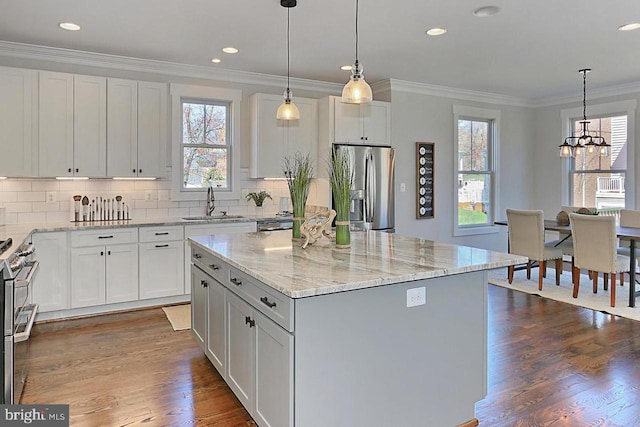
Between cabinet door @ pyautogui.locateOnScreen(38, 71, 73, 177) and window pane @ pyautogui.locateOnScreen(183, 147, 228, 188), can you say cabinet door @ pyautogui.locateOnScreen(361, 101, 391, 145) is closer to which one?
window pane @ pyautogui.locateOnScreen(183, 147, 228, 188)

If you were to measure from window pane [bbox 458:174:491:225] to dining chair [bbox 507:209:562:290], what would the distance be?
1165mm

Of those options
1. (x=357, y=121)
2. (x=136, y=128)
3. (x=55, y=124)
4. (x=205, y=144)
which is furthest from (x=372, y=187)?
(x=55, y=124)

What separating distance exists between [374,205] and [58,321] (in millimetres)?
3566

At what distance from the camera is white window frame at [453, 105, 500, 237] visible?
21.6 feet

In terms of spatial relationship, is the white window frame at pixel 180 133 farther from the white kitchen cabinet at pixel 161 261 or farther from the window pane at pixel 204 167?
the white kitchen cabinet at pixel 161 261

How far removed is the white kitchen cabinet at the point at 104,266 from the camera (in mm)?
4258

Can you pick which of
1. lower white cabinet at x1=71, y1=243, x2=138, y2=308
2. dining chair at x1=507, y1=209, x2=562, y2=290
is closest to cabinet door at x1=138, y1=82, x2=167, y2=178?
lower white cabinet at x1=71, y1=243, x2=138, y2=308

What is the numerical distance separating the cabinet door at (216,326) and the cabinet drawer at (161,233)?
1874 millimetres

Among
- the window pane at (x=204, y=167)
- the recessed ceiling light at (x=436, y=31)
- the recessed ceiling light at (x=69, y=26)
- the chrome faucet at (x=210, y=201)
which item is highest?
the recessed ceiling light at (x=436, y=31)

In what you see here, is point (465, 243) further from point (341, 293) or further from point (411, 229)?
point (341, 293)

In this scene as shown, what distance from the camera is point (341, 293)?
1962mm

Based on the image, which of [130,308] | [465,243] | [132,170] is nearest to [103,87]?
[132,170]

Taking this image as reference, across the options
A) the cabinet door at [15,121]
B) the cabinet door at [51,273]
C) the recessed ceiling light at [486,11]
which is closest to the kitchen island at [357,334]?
the recessed ceiling light at [486,11]

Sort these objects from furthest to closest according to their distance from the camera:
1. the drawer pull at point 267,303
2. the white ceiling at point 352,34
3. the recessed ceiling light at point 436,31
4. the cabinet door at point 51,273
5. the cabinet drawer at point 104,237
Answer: the cabinet drawer at point 104,237
the cabinet door at point 51,273
the recessed ceiling light at point 436,31
the white ceiling at point 352,34
the drawer pull at point 267,303
